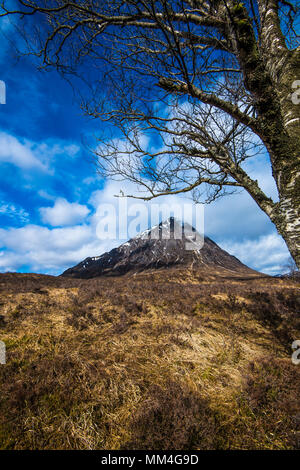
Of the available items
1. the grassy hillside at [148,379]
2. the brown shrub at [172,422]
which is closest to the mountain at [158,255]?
the grassy hillside at [148,379]

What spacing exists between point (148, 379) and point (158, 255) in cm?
5143

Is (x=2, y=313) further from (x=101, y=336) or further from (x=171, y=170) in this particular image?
(x=171, y=170)

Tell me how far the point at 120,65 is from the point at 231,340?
6314mm

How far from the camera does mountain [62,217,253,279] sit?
51000 millimetres

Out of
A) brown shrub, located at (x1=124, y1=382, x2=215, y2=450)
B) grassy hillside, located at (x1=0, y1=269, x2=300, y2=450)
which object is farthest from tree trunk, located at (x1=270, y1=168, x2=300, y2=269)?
brown shrub, located at (x1=124, y1=382, x2=215, y2=450)

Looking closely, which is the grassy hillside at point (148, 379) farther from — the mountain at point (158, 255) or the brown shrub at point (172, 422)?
the mountain at point (158, 255)

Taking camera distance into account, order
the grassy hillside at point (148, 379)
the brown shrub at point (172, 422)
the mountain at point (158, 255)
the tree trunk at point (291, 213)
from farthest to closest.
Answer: the mountain at point (158, 255) → the tree trunk at point (291, 213) → the grassy hillside at point (148, 379) → the brown shrub at point (172, 422)

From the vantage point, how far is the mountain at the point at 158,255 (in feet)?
167

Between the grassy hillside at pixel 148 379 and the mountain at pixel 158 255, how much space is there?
43188 mm

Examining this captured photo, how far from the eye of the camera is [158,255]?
54.6m

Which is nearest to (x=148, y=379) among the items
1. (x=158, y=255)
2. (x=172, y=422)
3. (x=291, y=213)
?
(x=172, y=422)

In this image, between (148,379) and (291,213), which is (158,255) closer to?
(148,379)
